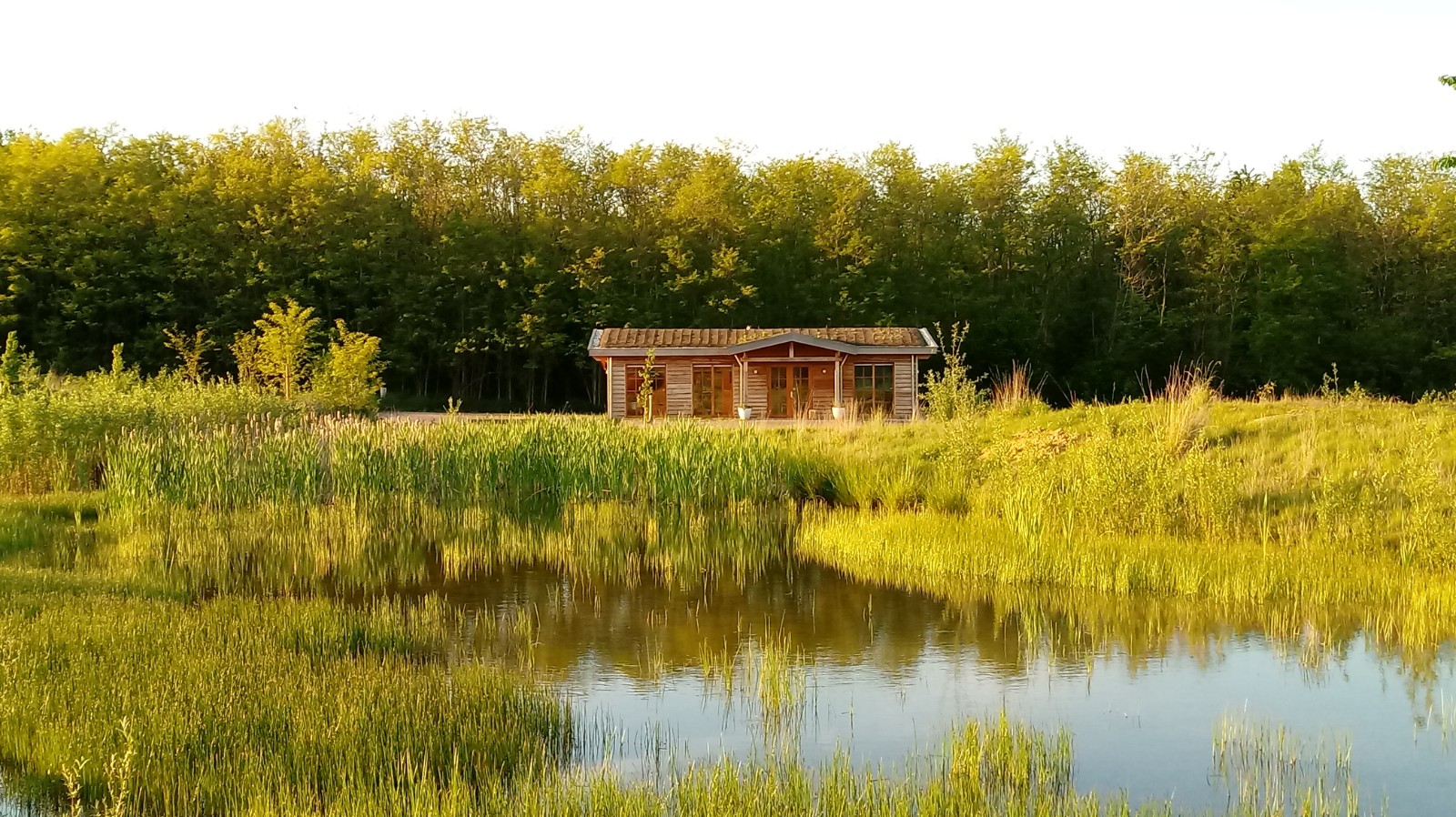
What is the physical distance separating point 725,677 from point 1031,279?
139 feet

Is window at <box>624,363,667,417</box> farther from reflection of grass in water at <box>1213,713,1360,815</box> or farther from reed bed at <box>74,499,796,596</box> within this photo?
reflection of grass in water at <box>1213,713,1360,815</box>

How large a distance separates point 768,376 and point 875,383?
3.04 metres

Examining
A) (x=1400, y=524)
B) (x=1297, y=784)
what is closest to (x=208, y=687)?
(x=1297, y=784)

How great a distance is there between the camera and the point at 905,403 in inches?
1321

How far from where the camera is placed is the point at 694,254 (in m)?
44.8

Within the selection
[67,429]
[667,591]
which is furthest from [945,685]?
[67,429]

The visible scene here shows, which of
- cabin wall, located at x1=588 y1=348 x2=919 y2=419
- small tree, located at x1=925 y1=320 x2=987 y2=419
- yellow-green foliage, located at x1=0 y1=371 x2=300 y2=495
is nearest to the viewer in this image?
yellow-green foliage, located at x1=0 y1=371 x2=300 y2=495

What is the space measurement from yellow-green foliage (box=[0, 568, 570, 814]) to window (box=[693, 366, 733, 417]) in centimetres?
2506

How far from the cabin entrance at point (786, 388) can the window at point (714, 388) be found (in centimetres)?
119

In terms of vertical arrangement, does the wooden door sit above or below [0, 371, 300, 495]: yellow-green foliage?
above

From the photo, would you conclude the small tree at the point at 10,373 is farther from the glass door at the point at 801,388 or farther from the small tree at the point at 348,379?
the glass door at the point at 801,388

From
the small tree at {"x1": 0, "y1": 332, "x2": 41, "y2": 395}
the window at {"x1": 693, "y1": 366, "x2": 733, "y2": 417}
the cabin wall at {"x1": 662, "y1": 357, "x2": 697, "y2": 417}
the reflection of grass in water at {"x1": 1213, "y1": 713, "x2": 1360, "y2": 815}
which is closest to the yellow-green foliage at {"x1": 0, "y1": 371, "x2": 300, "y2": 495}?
the small tree at {"x1": 0, "y1": 332, "x2": 41, "y2": 395}

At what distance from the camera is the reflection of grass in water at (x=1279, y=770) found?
5770 mm

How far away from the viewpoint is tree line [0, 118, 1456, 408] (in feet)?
132
